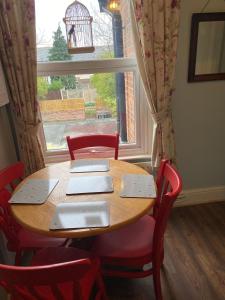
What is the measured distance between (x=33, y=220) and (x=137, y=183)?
596 millimetres

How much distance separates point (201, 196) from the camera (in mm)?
2398

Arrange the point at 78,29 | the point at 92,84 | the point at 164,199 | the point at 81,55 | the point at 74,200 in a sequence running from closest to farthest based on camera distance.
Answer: the point at 164,199 → the point at 74,200 → the point at 78,29 → the point at 81,55 → the point at 92,84

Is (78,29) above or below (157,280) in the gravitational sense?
above

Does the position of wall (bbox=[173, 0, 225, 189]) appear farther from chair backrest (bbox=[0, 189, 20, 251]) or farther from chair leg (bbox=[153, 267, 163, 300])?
chair backrest (bbox=[0, 189, 20, 251])

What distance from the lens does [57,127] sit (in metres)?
2.21

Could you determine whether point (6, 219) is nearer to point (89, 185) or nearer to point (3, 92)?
point (89, 185)

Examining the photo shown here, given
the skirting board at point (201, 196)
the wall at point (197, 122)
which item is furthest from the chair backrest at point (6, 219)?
the skirting board at point (201, 196)

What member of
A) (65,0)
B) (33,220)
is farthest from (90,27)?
(33,220)

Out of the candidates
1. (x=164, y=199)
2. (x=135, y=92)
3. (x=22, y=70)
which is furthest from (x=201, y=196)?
(x=22, y=70)

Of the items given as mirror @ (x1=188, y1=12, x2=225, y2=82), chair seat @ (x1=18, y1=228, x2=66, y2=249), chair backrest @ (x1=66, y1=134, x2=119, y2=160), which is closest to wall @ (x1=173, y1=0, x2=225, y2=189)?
mirror @ (x1=188, y1=12, x2=225, y2=82)

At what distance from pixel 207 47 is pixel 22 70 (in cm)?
147

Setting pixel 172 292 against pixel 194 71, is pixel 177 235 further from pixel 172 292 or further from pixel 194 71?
pixel 194 71

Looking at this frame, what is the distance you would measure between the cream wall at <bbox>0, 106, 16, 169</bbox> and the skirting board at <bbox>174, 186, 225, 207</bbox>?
161 cm

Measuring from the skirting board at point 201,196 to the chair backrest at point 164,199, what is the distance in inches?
40.0
